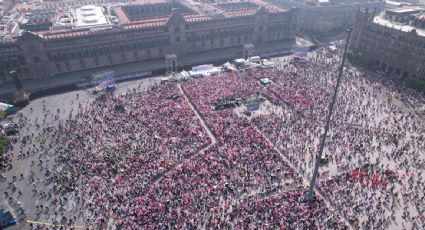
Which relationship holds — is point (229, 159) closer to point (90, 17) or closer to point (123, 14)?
point (90, 17)

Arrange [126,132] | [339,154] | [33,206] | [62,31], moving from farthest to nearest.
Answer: [62,31] < [126,132] < [339,154] < [33,206]

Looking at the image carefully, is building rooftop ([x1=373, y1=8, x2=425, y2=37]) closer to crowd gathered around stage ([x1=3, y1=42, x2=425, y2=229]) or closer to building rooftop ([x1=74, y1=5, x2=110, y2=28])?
crowd gathered around stage ([x1=3, y1=42, x2=425, y2=229])

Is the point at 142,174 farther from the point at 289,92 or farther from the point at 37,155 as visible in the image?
the point at 289,92

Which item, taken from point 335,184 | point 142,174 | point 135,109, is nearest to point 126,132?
point 135,109

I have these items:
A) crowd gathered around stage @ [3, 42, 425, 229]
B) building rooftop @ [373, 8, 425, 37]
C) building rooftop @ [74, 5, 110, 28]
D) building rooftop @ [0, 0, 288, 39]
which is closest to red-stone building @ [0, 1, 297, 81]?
building rooftop @ [74, 5, 110, 28]

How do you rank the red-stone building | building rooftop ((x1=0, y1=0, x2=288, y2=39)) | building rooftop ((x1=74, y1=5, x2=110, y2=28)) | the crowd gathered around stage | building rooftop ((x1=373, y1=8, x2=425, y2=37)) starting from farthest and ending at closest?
building rooftop ((x1=74, y1=5, x2=110, y2=28)) → building rooftop ((x1=0, y1=0, x2=288, y2=39)) → building rooftop ((x1=373, y1=8, x2=425, y2=37)) → the red-stone building → the crowd gathered around stage

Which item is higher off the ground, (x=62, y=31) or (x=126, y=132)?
(x=62, y=31)

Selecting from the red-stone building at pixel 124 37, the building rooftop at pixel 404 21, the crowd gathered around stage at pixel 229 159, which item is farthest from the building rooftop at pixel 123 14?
the building rooftop at pixel 404 21

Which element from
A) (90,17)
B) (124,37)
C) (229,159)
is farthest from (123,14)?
(229,159)

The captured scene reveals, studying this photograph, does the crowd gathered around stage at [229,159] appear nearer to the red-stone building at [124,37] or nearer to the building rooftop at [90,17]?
the red-stone building at [124,37]
